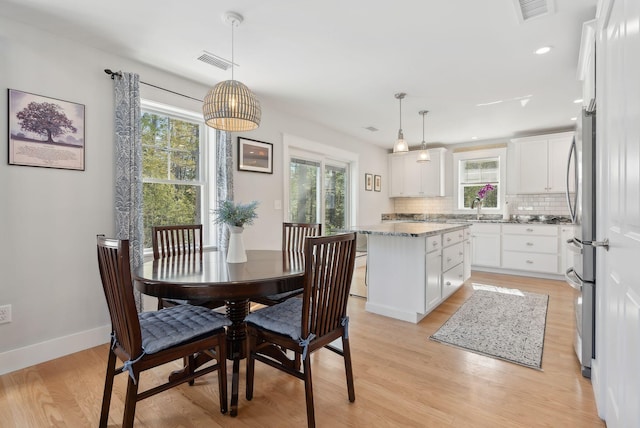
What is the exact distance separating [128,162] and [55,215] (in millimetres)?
642

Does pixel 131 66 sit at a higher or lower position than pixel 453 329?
higher

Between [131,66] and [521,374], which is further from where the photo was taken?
[131,66]

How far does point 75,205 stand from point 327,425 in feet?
7.89

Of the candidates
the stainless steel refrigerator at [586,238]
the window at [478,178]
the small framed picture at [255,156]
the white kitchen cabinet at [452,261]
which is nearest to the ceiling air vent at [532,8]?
the stainless steel refrigerator at [586,238]

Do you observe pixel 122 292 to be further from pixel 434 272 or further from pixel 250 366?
pixel 434 272

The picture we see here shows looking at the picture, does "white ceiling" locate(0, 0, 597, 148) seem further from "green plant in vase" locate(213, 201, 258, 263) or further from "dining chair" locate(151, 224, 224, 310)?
"dining chair" locate(151, 224, 224, 310)

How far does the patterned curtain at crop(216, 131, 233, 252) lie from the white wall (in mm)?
730

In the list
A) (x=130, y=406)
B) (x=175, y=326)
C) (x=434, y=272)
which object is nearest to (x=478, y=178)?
(x=434, y=272)

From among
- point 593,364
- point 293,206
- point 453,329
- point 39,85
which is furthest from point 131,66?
point 593,364

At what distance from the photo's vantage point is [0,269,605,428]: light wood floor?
1.66m

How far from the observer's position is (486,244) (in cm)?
527

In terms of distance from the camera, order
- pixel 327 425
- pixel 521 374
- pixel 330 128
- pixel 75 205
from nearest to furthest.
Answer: pixel 327 425, pixel 521 374, pixel 75 205, pixel 330 128

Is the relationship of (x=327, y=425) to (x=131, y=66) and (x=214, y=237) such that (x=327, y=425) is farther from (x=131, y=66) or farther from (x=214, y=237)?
(x=131, y=66)

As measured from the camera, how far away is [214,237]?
3.47m
